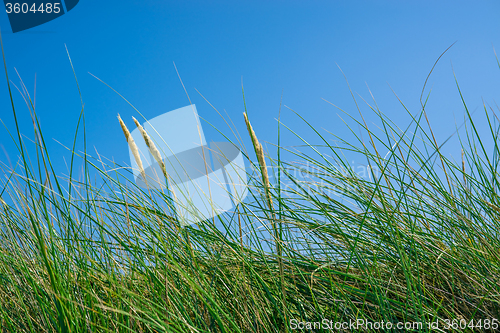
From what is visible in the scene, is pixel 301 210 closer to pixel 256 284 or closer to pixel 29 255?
pixel 256 284

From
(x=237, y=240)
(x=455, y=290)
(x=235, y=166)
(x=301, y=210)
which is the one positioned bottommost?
(x=455, y=290)

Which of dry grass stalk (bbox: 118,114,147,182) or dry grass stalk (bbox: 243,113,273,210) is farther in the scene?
dry grass stalk (bbox: 118,114,147,182)

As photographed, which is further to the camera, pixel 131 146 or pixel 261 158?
pixel 131 146

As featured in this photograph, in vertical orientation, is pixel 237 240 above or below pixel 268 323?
above

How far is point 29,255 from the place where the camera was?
4.49ft

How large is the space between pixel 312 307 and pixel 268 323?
15 centimetres

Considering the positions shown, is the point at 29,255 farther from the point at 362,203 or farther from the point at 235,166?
the point at 362,203

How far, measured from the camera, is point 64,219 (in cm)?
126

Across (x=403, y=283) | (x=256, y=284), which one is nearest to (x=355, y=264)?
(x=403, y=283)

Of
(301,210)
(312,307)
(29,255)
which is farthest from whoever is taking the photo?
(29,255)

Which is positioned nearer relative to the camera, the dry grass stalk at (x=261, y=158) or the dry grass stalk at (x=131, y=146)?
the dry grass stalk at (x=261, y=158)

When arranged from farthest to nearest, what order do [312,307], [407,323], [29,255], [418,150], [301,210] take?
[418,150] < [29,255] < [301,210] < [312,307] < [407,323]

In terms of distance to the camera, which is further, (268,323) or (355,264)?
(355,264)

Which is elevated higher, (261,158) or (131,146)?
(131,146)
